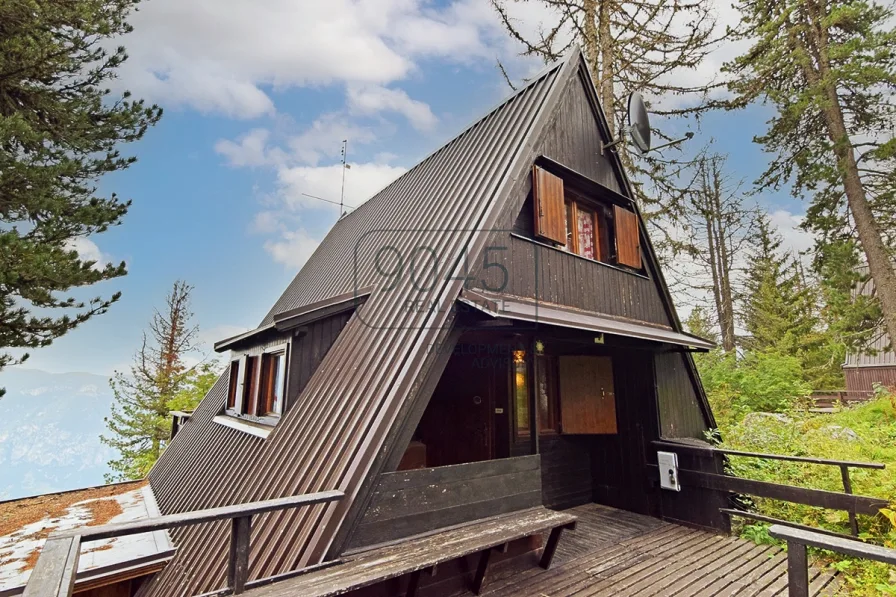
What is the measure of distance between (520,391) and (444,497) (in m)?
2.50

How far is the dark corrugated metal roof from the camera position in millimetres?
3248

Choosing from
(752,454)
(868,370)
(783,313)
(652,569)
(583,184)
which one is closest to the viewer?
(652,569)

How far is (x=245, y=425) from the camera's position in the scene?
625 cm

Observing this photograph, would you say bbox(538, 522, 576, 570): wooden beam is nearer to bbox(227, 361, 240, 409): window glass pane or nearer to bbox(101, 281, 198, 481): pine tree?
bbox(227, 361, 240, 409): window glass pane

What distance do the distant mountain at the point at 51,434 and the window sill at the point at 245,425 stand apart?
583 ft

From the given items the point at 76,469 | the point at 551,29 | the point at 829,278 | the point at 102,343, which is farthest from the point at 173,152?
the point at 76,469

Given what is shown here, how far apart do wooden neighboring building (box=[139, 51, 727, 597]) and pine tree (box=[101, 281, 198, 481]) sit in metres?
13.2

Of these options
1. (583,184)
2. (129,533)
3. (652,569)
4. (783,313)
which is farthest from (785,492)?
(783,313)

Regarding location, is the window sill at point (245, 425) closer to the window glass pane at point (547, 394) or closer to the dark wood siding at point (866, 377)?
the window glass pane at point (547, 394)

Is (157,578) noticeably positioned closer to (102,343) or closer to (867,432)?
(867,432)

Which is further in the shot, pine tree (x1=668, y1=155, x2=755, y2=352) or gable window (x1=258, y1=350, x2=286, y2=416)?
pine tree (x1=668, y1=155, x2=755, y2=352)

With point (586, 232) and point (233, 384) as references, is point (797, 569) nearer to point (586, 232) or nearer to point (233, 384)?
point (586, 232)

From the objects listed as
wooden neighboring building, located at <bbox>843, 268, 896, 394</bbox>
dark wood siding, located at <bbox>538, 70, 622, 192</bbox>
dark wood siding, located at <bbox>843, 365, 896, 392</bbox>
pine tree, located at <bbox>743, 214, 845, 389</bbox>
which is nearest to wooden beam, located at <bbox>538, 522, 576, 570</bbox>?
dark wood siding, located at <bbox>538, 70, 622, 192</bbox>

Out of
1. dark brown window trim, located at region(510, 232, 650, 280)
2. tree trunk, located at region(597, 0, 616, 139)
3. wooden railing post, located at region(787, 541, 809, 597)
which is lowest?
wooden railing post, located at region(787, 541, 809, 597)
